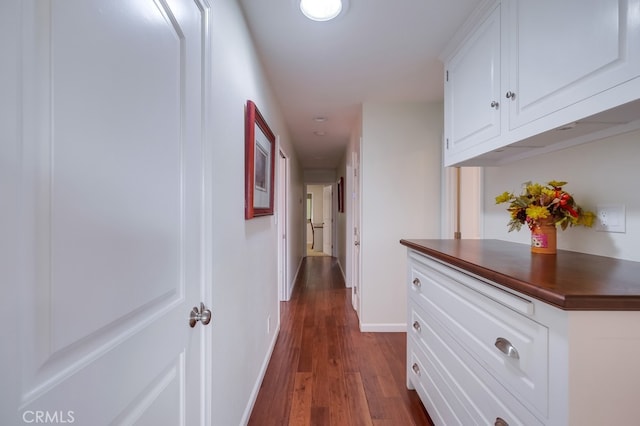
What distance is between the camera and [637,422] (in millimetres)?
688

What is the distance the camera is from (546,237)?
51.4 inches

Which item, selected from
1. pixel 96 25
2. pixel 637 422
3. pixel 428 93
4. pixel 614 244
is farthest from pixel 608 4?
pixel 428 93

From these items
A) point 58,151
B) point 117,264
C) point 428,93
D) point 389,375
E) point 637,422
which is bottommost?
point 389,375

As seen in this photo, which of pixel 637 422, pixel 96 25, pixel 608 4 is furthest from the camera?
pixel 608 4

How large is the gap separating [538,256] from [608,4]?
0.92 m

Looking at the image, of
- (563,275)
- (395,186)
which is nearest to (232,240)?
(563,275)

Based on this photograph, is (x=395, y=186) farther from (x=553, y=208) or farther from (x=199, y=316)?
(x=199, y=316)

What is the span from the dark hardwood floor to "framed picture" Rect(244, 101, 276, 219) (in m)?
1.21

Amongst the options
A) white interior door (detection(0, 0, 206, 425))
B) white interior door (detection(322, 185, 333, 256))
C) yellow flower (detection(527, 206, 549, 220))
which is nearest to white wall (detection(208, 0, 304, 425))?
white interior door (detection(0, 0, 206, 425))

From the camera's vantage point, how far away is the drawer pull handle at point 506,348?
0.85m

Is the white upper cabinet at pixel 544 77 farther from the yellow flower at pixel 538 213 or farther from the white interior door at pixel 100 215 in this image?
the white interior door at pixel 100 215

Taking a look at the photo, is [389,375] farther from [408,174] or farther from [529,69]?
[529,69]

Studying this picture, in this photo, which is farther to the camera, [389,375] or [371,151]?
[371,151]

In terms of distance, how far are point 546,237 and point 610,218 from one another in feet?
0.75
